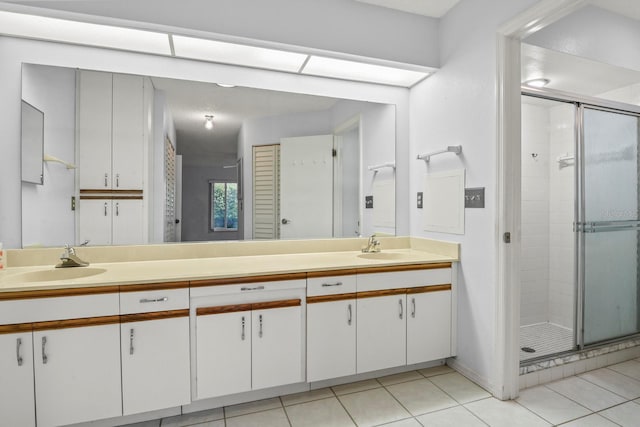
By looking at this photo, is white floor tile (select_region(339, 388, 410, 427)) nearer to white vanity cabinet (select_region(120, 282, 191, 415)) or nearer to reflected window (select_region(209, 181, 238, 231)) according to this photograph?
white vanity cabinet (select_region(120, 282, 191, 415))

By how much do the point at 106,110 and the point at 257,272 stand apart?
1478 millimetres

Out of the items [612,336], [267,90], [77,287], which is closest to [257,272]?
[77,287]

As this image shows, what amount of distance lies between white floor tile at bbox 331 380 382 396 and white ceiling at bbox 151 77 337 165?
6.03ft

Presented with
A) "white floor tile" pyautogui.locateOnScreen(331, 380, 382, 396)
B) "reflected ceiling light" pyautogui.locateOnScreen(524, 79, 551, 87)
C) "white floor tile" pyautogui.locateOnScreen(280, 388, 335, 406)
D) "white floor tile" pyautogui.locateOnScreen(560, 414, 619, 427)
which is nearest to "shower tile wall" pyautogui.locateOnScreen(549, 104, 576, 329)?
"reflected ceiling light" pyautogui.locateOnScreen(524, 79, 551, 87)

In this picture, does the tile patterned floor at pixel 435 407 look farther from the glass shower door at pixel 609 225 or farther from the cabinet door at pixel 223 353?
the glass shower door at pixel 609 225

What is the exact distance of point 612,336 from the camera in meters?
2.70

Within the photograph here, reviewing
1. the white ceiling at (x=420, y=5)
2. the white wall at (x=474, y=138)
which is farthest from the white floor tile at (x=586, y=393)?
the white ceiling at (x=420, y=5)

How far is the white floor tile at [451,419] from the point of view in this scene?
1.81 metres

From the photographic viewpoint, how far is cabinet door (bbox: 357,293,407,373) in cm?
215

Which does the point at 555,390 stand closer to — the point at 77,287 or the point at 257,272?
the point at 257,272

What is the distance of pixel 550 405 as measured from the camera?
1984 mm

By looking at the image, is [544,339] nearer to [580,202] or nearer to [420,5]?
[580,202]

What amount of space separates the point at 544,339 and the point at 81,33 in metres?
4.17

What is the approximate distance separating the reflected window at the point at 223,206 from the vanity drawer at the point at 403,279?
3.49 feet
